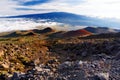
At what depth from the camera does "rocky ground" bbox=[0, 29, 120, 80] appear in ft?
61.3

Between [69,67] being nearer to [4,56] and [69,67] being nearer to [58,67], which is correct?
[58,67]

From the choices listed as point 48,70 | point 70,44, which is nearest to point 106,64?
point 48,70

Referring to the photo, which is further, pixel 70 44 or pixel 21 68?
pixel 70 44

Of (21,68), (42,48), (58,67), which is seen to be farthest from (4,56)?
(58,67)

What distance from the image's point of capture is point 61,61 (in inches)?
1128

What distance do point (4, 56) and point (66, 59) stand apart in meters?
5.58

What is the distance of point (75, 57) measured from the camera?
30.6 meters

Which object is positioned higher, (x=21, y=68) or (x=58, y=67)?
(x=58, y=67)

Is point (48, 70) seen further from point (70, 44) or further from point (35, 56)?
point (70, 44)

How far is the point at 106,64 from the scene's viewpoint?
20.9 m

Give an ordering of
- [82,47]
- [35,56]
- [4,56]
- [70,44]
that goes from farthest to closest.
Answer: [70,44] < [82,47] < [35,56] < [4,56]

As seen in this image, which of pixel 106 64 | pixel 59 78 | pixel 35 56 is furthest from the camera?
pixel 35 56

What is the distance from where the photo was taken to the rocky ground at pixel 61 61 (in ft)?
61.3

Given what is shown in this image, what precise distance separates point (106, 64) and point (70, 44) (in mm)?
16057
